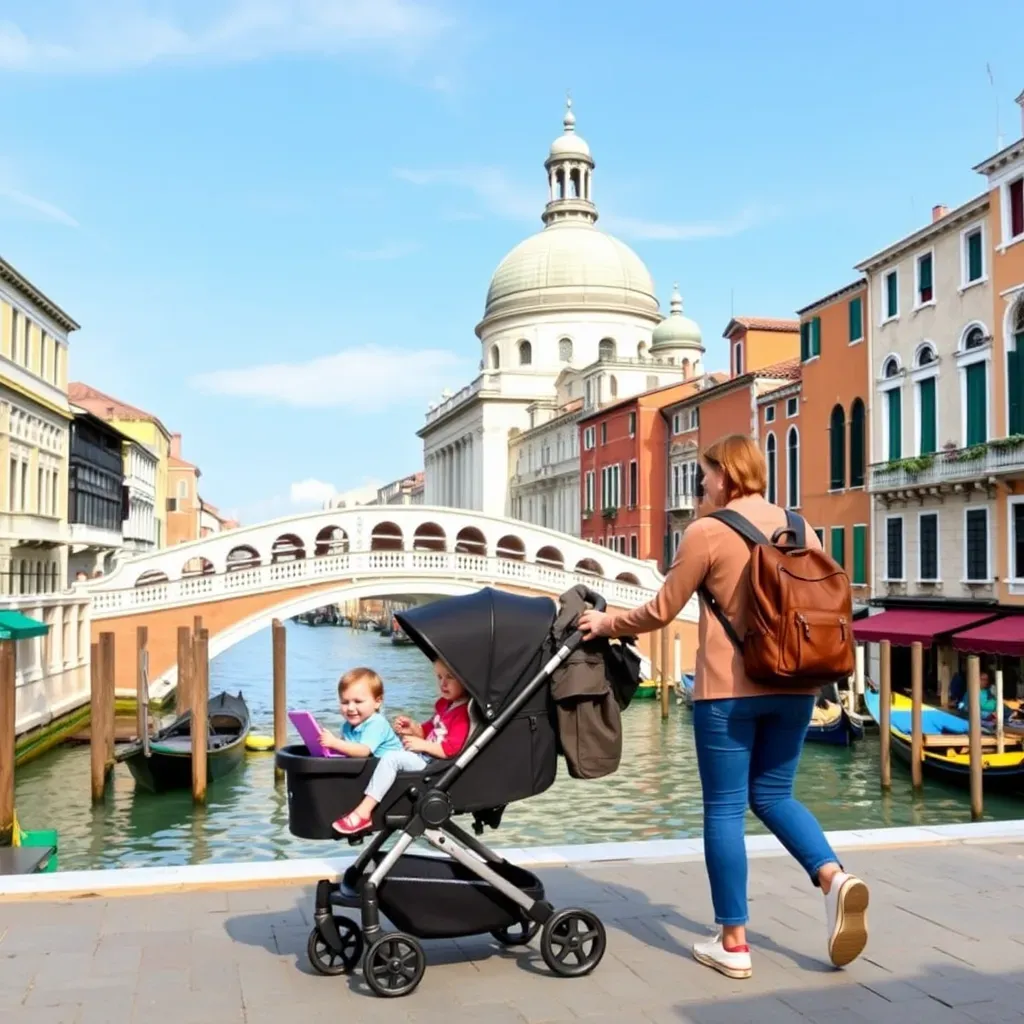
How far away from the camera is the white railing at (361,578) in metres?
22.6

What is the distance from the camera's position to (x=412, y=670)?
33.0 metres

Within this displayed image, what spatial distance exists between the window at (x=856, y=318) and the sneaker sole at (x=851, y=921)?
18418 millimetres

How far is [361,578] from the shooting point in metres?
24.5

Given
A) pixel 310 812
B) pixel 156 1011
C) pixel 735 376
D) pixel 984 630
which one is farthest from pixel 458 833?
pixel 735 376

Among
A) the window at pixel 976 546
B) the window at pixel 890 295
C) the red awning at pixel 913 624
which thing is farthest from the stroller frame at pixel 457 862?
the window at pixel 890 295

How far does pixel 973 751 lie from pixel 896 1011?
9484 millimetres

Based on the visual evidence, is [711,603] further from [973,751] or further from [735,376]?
[735,376]

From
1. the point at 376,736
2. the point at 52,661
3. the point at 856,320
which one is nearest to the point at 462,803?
the point at 376,736

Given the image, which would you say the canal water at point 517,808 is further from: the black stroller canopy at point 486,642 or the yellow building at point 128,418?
Answer: the yellow building at point 128,418

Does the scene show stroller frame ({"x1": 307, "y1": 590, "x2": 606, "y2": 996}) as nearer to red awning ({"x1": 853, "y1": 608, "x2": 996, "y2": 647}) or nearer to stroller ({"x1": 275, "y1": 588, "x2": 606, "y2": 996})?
stroller ({"x1": 275, "y1": 588, "x2": 606, "y2": 996})

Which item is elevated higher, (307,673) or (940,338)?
(940,338)

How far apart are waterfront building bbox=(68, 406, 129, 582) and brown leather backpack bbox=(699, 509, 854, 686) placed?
80.8ft

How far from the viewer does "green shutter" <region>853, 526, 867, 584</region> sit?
67.1ft

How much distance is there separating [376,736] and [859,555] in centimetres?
1826
